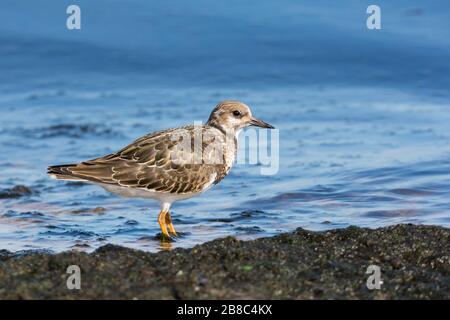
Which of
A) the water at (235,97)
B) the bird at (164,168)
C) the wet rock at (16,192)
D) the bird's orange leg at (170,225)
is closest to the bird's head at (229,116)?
the bird at (164,168)

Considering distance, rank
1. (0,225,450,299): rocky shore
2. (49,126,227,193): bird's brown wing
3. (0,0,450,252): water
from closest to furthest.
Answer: (0,225,450,299): rocky shore
(49,126,227,193): bird's brown wing
(0,0,450,252): water

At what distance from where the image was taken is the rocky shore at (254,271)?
5.59 meters

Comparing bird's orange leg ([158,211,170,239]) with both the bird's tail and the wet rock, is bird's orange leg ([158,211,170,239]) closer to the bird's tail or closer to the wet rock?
the bird's tail

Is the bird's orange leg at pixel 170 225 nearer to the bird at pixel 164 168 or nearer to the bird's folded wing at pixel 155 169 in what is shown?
the bird at pixel 164 168

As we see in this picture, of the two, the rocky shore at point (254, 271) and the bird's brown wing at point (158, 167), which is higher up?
the bird's brown wing at point (158, 167)

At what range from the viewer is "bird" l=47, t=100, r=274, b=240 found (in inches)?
338

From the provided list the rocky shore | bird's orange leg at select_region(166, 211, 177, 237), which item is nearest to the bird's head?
bird's orange leg at select_region(166, 211, 177, 237)

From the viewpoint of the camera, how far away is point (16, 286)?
568 centimetres

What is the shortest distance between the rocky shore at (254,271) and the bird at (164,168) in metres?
1.96

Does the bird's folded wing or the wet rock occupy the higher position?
the bird's folded wing

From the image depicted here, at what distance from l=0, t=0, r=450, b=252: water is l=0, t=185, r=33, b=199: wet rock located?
0.14 feet

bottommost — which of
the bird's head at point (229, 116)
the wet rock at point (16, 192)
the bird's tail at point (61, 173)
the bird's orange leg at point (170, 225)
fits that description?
the bird's orange leg at point (170, 225)

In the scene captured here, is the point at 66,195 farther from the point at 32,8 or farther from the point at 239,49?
the point at 32,8

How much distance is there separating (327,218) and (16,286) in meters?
4.39
